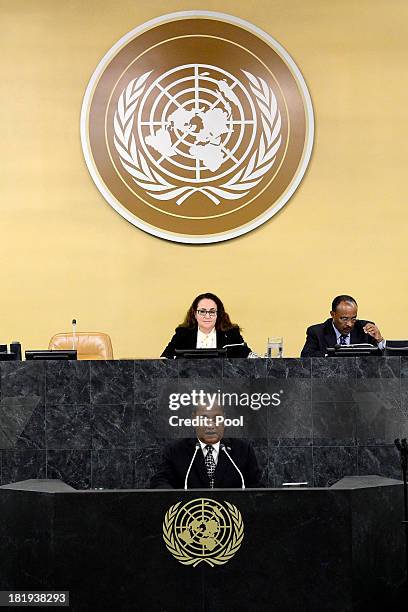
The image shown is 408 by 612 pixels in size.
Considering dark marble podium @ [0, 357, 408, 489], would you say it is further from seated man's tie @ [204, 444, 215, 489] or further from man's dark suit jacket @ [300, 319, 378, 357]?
man's dark suit jacket @ [300, 319, 378, 357]

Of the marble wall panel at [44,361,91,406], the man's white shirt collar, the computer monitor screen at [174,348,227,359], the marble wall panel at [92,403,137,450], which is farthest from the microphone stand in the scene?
the marble wall panel at [44,361,91,406]

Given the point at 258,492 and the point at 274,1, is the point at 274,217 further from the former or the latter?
the point at 258,492

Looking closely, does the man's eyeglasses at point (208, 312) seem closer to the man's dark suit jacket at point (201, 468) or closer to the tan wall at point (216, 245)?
the tan wall at point (216, 245)

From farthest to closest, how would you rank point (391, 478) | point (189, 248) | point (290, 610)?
point (189, 248), point (391, 478), point (290, 610)

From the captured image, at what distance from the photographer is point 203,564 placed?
4348 millimetres

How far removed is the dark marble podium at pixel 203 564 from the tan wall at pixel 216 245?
276 cm

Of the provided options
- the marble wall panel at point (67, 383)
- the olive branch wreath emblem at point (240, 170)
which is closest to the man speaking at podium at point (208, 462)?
the marble wall panel at point (67, 383)

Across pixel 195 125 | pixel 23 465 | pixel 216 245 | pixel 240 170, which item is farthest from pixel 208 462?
pixel 195 125

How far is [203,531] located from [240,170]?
342 cm

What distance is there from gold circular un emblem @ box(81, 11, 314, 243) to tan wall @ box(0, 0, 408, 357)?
0.36ft

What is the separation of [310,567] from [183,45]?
13.6 feet

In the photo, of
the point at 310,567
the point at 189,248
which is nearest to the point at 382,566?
the point at 310,567

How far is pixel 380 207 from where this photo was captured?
23.4ft

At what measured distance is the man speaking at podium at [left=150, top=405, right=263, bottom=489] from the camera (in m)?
4.71
